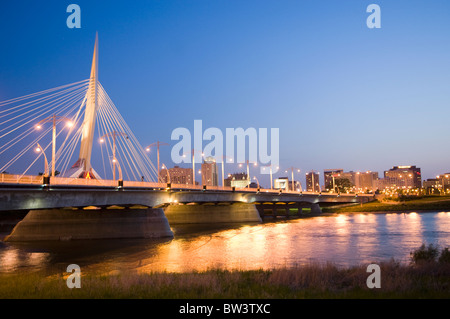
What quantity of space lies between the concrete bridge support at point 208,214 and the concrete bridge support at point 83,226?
32445mm

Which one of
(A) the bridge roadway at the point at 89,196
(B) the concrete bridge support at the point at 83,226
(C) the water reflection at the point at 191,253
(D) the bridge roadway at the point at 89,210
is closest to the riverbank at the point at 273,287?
(C) the water reflection at the point at 191,253

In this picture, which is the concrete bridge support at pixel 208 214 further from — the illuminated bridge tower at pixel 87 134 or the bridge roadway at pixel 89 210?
the illuminated bridge tower at pixel 87 134

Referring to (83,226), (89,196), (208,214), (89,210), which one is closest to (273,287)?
(89,196)

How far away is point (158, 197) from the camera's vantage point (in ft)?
184

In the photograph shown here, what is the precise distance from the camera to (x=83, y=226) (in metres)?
50.1

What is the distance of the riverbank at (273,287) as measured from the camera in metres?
12.5

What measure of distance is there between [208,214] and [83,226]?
128 feet

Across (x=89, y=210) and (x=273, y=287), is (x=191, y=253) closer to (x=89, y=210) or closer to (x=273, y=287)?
(x=89, y=210)

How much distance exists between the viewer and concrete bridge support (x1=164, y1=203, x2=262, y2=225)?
85250mm

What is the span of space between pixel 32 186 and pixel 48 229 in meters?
18.0

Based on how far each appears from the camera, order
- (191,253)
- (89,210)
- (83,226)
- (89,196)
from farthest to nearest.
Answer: (89,210) → (83,226) → (89,196) → (191,253)
